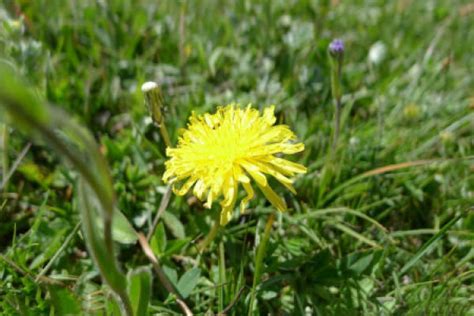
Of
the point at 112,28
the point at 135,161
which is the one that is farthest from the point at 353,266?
the point at 112,28

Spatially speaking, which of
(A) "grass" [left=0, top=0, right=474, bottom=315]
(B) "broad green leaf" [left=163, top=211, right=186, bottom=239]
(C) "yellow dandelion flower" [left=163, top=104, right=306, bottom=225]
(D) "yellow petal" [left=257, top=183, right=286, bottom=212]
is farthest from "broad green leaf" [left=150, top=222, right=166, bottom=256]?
(D) "yellow petal" [left=257, top=183, right=286, bottom=212]

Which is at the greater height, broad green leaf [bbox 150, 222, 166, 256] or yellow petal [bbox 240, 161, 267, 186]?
yellow petal [bbox 240, 161, 267, 186]

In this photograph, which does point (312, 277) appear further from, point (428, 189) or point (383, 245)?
point (428, 189)

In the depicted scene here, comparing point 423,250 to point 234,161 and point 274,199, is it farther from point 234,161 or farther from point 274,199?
point 234,161

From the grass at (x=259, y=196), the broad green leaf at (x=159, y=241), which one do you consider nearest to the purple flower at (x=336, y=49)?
the grass at (x=259, y=196)

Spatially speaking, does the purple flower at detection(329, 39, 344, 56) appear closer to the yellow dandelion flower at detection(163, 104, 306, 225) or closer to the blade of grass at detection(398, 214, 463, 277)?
the yellow dandelion flower at detection(163, 104, 306, 225)

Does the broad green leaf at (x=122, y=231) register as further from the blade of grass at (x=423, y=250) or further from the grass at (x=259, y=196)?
the blade of grass at (x=423, y=250)
